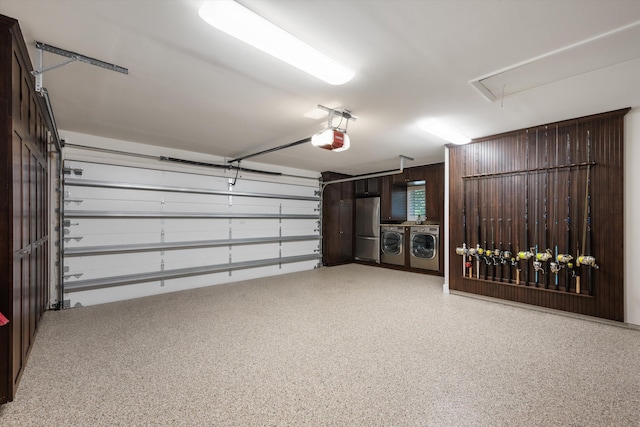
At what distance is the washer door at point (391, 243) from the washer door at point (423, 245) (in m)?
0.37

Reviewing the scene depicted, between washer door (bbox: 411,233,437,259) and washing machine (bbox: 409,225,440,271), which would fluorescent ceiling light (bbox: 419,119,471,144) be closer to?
washing machine (bbox: 409,225,440,271)

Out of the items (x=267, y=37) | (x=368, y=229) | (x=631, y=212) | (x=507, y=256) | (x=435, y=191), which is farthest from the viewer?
(x=368, y=229)

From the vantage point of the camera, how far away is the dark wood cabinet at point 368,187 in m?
7.31

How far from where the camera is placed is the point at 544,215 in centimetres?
362

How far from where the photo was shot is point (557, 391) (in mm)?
1895

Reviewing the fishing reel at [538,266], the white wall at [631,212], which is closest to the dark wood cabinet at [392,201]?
the fishing reel at [538,266]

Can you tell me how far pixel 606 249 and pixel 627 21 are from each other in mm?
2643

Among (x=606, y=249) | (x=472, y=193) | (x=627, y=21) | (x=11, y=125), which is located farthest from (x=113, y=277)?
(x=606, y=249)

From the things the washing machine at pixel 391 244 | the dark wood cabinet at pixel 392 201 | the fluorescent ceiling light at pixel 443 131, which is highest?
the fluorescent ceiling light at pixel 443 131

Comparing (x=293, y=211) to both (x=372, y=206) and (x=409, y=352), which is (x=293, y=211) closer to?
(x=372, y=206)

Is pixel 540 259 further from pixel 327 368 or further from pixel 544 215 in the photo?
pixel 327 368

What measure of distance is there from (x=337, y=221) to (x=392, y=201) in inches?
59.9

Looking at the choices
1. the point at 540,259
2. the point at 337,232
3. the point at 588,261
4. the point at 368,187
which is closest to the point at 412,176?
the point at 368,187

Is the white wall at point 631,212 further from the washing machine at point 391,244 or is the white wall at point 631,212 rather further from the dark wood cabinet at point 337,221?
the dark wood cabinet at point 337,221
